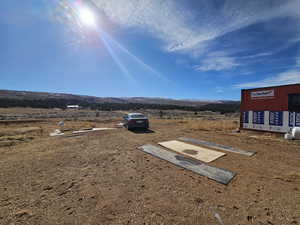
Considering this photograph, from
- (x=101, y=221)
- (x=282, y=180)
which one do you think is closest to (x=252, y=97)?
(x=282, y=180)

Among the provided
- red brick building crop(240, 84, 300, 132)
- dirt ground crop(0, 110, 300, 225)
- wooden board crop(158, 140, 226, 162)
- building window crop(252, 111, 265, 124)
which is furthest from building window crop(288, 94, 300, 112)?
wooden board crop(158, 140, 226, 162)

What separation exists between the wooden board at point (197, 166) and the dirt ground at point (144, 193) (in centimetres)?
23

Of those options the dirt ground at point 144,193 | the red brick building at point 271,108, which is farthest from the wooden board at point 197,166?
the red brick building at point 271,108

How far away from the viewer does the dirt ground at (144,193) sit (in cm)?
222

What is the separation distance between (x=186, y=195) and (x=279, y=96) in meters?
10.5

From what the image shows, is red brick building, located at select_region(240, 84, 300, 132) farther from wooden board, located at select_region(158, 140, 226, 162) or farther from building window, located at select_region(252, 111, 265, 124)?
wooden board, located at select_region(158, 140, 226, 162)

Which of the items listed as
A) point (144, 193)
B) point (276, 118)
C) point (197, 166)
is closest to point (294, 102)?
point (276, 118)

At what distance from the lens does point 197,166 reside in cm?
420

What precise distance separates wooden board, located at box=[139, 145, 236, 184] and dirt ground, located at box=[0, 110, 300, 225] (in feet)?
0.76

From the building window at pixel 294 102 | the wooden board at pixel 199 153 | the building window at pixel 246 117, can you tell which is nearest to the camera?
the wooden board at pixel 199 153

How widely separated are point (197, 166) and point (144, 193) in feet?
6.88

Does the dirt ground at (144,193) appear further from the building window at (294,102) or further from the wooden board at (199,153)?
the building window at (294,102)

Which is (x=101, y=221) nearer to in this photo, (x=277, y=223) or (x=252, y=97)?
(x=277, y=223)

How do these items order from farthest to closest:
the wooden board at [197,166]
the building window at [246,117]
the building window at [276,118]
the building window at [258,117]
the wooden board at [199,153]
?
1. the building window at [246,117]
2. the building window at [258,117]
3. the building window at [276,118]
4. the wooden board at [199,153]
5. the wooden board at [197,166]
